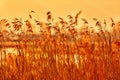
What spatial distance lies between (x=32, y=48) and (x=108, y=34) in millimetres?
1234

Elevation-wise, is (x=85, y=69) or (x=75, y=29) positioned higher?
(x=75, y=29)

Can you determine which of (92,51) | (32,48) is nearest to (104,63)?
(92,51)

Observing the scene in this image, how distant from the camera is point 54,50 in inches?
344

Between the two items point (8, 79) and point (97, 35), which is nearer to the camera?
point (8, 79)

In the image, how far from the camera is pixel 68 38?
8.73 meters

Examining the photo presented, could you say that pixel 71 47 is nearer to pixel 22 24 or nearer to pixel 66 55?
pixel 66 55

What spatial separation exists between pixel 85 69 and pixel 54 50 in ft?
1.89

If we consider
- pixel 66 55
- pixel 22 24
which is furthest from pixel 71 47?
pixel 22 24

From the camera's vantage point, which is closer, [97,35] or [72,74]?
[72,74]

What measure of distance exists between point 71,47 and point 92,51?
1.10 feet

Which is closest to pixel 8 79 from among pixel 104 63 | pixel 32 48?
pixel 32 48

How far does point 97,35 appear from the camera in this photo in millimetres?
9094

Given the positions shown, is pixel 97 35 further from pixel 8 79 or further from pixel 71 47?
pixel 8 79

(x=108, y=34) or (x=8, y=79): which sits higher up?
(x=108, y=34)
